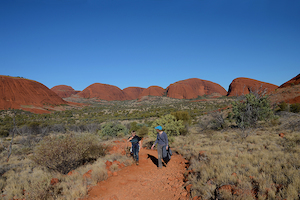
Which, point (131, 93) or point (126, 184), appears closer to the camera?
point (126, 184)

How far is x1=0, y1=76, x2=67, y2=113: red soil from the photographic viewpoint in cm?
A: 5107

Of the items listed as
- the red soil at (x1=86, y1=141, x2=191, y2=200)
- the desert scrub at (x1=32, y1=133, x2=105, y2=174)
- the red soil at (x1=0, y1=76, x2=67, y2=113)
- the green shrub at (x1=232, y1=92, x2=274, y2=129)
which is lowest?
the red soil at (x1=86, y1=141, x2=191, y2=200)

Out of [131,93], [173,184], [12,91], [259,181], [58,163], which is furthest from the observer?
[131,93]

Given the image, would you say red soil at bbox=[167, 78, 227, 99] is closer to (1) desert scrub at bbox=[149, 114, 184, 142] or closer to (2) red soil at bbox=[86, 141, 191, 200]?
(1) desert scrub at bbox=[149, 114, 184, 142]

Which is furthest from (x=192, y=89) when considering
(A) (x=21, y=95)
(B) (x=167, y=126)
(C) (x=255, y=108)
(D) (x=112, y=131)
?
(B) (x=167, y=126)

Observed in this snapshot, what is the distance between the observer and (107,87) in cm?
15088

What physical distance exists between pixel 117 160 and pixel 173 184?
11.3 feet

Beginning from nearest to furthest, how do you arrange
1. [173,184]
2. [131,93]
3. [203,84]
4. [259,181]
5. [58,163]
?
[259,181] < [173,184] < [58,163] < [203,84] < [131,93]

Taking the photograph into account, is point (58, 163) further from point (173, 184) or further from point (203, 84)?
point (203, 84)

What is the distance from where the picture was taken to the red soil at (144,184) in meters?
4.31

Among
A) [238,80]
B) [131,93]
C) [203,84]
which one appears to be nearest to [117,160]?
[238,80]

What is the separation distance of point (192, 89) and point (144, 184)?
12673 centimetres

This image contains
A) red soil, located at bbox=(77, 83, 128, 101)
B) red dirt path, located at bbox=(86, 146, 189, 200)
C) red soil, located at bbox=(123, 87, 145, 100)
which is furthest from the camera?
red soil, located at bbox=(123, 87, 145, 100)

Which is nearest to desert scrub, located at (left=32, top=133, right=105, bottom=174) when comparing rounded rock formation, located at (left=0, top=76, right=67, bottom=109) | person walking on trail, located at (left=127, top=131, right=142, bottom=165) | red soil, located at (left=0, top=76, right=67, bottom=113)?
person walking on trail, located at (left=127, top=131, right=142, bottom=165)
